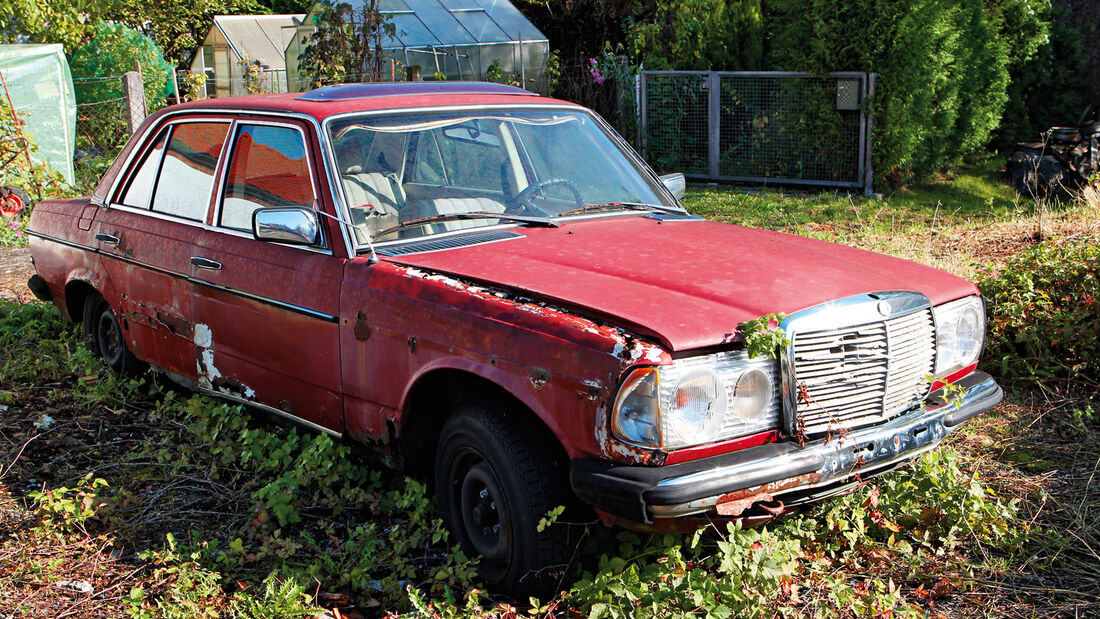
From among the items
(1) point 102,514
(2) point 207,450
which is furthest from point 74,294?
(1) point 102,514

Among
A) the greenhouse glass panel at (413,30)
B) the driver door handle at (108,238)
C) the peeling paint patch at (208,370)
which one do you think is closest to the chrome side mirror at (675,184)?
the peeling paint patch at (208,370)

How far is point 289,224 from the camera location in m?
3.73

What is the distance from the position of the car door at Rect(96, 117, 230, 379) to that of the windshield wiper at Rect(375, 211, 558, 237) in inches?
47.1

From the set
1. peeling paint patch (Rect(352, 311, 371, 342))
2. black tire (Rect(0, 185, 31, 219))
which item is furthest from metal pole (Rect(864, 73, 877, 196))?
black tire (Rect(0, 185, 31, 219))

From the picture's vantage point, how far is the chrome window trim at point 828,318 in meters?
2.97

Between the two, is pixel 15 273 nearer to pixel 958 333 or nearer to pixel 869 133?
pixel 958 333

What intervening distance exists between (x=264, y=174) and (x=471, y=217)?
1025 mm

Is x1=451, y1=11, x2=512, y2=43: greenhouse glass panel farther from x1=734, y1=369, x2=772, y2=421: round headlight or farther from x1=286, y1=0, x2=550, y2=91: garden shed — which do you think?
x1=734, y1=369, x2=772, y2=421: round headlight

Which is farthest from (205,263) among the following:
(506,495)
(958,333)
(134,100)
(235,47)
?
(235,47)

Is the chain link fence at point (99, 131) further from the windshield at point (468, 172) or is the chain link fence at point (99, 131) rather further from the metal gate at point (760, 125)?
the windshield at point (468, 172)

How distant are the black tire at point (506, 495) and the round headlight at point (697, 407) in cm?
49

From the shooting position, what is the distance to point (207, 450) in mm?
4527

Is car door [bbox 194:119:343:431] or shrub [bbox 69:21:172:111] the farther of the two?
shrub [bbox 69:21:172:111]

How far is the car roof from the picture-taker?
4152 mm
